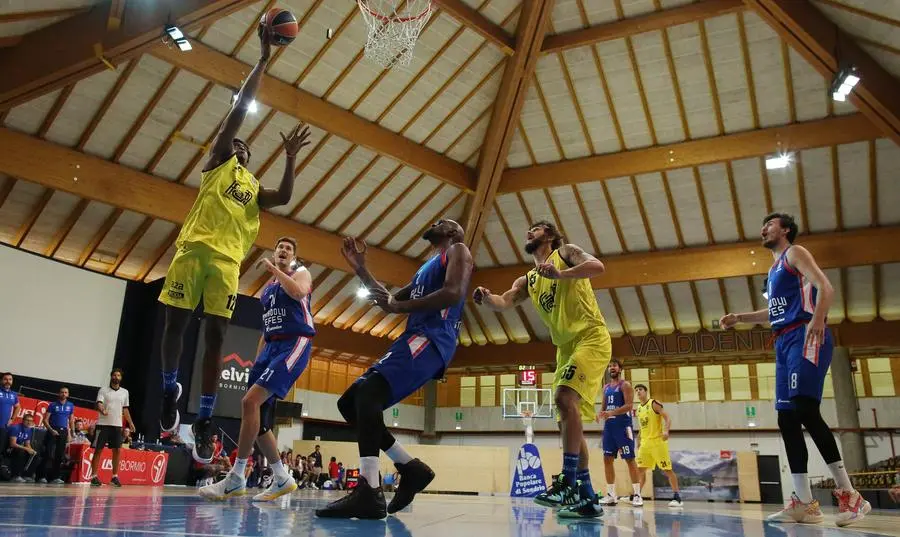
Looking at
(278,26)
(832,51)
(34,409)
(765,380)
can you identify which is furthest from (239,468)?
(765,380)

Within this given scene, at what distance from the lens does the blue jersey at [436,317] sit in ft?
12.9

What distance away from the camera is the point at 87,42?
1166 centimetres

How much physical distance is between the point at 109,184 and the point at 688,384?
22961 mm

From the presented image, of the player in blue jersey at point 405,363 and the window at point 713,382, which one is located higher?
→ the window at point 713,382

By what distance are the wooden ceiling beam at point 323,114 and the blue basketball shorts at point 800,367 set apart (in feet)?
41.9

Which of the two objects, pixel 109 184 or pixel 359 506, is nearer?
pixel 359 506

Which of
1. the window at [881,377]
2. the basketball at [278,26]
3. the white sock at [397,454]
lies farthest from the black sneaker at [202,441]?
the window at [881,377]

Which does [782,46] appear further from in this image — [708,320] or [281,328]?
[281,328]

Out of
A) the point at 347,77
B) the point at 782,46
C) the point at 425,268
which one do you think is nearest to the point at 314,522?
the point at 425,268

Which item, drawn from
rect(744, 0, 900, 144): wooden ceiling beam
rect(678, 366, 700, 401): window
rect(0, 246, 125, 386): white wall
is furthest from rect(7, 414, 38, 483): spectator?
rect(678, 366, 700, 401): window

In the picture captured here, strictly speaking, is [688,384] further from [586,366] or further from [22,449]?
[586,366]

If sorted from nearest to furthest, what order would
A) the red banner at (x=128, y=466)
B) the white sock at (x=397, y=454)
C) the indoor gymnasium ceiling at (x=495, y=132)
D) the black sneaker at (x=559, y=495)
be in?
the white sock at (x=397, y=454) → the black sneaker at (x=559, y=495) → the red banner at (x=128, y=466) → the indoor gymnasium ceiling at (x=495, y=132)

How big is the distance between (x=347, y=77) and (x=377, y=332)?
14261 millimetres

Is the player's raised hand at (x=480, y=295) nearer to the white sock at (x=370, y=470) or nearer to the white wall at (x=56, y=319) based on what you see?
the white sock at (x=370, y=470)
